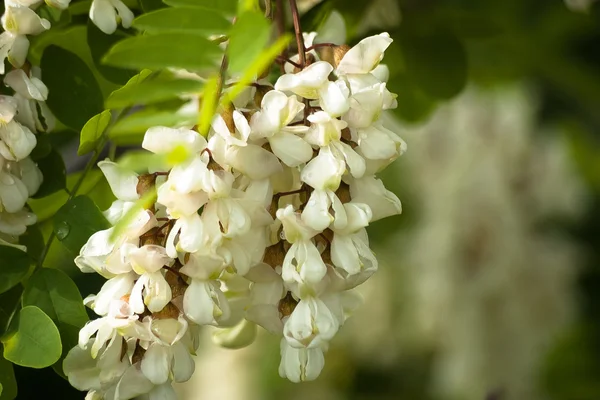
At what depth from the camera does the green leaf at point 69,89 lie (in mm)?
479

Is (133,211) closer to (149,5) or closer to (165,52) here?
(165,52)

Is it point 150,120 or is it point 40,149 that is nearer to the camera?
point 150,120

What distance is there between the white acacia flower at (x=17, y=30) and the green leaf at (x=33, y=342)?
12 centimetres

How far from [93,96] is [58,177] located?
0.05 m

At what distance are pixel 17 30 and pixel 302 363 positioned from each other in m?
0.20

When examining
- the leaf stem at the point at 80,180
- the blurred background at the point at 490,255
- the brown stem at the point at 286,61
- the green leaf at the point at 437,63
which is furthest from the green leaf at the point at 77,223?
the blurred background at the point at 490,255

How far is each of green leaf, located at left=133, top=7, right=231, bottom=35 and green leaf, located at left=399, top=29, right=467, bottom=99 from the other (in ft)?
1.04

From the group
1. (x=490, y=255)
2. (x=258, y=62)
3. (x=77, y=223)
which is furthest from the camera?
(x=490, y=255)

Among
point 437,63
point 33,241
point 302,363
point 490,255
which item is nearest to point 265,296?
point 302,363

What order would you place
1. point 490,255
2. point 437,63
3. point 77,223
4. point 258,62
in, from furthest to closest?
point 490,255 < point 437,63 < point 77,223 < point 258,62

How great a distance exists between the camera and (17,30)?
1.37ft

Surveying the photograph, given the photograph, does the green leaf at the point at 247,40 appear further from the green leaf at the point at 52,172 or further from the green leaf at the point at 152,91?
the green leaf at the point at 52,172

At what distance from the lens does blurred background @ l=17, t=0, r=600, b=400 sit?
1224mm

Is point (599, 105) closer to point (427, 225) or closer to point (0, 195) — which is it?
point (427, 225)
